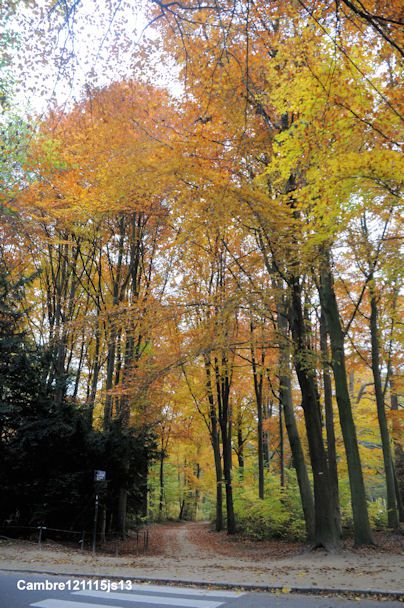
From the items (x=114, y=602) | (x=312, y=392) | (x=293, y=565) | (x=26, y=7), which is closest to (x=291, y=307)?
(x=312, y=392)

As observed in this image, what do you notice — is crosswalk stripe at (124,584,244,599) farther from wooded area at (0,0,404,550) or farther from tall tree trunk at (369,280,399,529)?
tall tree trunk at (369,280,399,529)

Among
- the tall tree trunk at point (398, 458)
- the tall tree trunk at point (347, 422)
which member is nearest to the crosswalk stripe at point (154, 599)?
the tall tree trunk at point (347, 422)

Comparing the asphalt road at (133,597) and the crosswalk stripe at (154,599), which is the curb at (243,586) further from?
the crosswalk stripe at (154,599)

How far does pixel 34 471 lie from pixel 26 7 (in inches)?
544

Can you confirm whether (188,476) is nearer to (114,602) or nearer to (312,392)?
(312,392)

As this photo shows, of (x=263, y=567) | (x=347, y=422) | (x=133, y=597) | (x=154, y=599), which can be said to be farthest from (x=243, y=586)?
(x=347, y=422)

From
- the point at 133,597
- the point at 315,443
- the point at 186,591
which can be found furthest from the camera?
the point at 315,443

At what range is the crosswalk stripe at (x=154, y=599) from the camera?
17.6 feet

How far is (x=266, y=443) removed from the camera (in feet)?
91.5

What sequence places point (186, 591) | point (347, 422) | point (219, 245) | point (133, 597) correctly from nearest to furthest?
1. point (133, 597)
2. point (186, 591)
3. point (347, 422)
4. point (219, 245)

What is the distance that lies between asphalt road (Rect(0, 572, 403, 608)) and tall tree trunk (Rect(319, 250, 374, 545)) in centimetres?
633

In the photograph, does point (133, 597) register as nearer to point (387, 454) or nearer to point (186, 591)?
point (186, 591)

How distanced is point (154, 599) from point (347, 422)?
795cm

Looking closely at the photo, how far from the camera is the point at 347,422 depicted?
12.0 meters
